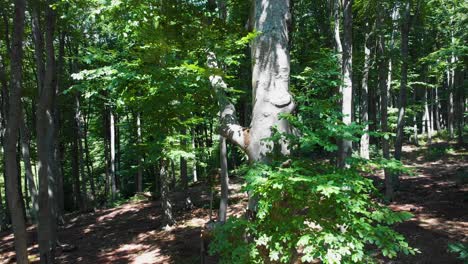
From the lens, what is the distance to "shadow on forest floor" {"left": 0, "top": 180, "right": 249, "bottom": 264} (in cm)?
1083

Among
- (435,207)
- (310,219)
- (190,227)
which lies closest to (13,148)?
(310,219)

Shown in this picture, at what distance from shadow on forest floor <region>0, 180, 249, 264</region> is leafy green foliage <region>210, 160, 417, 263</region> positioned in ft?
20.4

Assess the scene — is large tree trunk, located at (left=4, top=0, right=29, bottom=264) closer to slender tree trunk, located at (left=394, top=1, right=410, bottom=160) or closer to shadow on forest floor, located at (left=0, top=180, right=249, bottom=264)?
shadow on forest floor, located at (left=0, top=180, right=249, bottom=264)

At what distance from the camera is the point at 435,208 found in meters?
11.1

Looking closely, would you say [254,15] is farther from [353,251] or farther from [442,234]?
[442,234]

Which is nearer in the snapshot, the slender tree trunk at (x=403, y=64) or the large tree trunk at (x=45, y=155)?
the large tree trunk at (x=45, y=155)

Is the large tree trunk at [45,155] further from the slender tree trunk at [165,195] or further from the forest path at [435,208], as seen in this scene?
the forest path at [435,208]

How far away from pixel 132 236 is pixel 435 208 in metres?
10.6

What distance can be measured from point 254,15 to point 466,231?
812 cm

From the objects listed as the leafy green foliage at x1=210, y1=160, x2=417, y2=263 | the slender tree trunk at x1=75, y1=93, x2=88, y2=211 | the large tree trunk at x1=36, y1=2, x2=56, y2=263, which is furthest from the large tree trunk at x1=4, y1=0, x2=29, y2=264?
the slender tree trunk at x1=75, y1=93, x2=88, y2=211

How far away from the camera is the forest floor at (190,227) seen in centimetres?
895

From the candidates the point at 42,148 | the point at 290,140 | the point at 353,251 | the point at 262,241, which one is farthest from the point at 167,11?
the point at 42,148

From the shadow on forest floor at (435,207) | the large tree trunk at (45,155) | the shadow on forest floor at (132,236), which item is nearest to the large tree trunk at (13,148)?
the large tree trunk at (45,155)

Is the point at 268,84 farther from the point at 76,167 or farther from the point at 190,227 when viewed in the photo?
the point at 76,167
